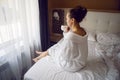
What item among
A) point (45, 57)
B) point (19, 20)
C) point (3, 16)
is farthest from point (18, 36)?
point (45, 57)

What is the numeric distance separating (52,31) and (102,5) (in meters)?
1.34

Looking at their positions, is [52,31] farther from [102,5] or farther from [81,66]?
[81,66]

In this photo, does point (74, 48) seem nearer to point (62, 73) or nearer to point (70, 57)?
point (70, 57)

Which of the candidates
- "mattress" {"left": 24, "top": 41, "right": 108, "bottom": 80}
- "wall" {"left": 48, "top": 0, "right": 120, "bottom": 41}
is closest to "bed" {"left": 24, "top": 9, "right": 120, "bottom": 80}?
"mattress" {"left": 24, "top": 41, "right": 108, "bottom": 80}

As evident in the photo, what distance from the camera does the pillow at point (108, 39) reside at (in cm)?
245

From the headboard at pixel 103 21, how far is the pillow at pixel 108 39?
0.97 ft

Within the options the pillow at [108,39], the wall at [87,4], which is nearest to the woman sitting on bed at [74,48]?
the pillow at [108,39]

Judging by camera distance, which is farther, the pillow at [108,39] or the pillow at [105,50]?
the pillow at [108,39]

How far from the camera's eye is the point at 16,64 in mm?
2117

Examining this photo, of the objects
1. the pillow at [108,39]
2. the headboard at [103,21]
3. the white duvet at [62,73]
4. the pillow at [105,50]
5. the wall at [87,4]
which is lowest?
the white duvet at [62,73]

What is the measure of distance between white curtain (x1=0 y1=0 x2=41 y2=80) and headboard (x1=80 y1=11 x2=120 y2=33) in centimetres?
120

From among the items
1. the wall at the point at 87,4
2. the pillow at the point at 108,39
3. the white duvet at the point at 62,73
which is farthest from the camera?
the wall at the point at 87,4

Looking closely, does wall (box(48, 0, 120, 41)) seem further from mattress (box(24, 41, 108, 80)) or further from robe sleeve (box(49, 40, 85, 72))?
robe sleeve (box(49, 40, 85, 72))

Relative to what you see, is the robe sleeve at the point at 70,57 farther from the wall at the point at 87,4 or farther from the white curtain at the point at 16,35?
the wall at the point at 87,4
